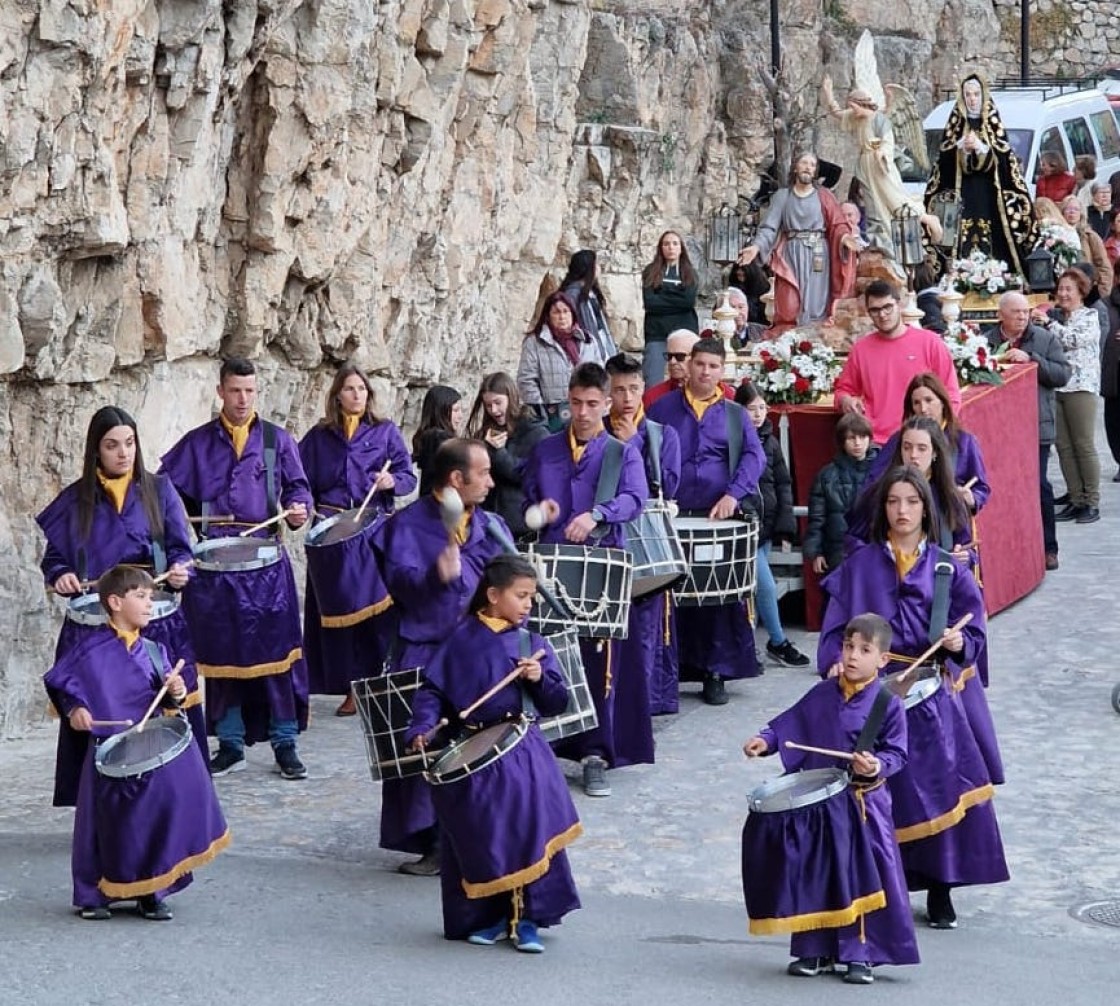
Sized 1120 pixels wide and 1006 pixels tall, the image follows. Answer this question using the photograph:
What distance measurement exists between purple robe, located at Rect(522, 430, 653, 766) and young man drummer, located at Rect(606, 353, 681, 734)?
1 cm

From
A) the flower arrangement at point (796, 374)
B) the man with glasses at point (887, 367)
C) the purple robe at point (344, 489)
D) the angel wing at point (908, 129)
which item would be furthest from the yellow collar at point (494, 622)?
the angel wing at point (908, 129)

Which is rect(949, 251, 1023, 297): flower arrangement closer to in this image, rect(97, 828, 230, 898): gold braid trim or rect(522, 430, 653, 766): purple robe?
rect(522, 430, 653, 766): purple robe

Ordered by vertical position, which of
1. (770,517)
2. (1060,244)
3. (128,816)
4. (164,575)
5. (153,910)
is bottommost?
(153,910)

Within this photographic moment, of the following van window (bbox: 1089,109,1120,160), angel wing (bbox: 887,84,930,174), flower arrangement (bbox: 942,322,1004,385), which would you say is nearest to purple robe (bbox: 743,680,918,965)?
flower arrangement (bbox: 942,322,1004,385)

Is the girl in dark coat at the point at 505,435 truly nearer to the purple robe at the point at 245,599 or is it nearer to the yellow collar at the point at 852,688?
the purple robe at the point at 245,599

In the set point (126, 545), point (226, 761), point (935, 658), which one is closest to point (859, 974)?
point (935, 658)

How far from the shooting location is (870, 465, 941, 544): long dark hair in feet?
29.6

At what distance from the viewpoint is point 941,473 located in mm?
10062

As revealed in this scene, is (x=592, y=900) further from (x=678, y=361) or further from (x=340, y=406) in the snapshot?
(x=678, y=361)

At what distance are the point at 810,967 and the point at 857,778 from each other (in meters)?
0.65

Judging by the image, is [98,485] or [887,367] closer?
[98,485]

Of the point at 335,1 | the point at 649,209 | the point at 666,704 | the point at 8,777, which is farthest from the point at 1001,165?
the point at 8,777

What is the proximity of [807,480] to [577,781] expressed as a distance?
345cm

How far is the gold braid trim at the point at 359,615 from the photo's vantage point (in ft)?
37.9
